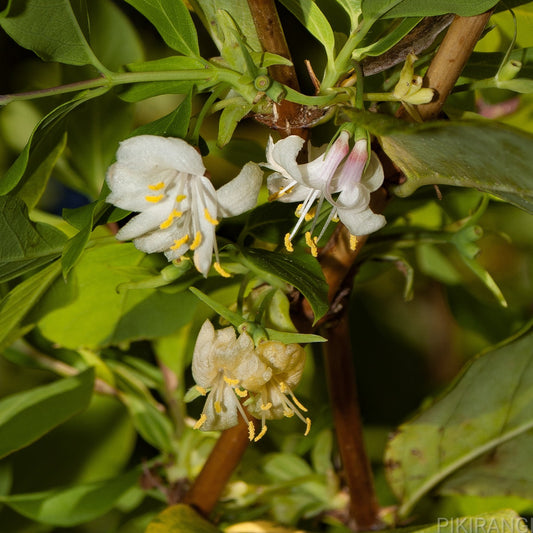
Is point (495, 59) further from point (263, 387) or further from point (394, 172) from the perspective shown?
point (263, 387)

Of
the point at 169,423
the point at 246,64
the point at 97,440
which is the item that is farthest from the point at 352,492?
the point at 246,64

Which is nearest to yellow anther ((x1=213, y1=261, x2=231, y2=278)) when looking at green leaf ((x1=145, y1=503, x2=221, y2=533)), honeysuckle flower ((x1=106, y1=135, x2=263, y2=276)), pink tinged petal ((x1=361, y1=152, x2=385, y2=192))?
honeysuckle flower ((x1=106, y1=135, x2=263, y2=276))

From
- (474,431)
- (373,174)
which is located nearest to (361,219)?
(373,174)

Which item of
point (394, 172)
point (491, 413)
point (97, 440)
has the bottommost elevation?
point (97, 440)

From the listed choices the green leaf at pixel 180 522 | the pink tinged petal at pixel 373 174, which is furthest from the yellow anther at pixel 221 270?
the green leaf at pixel 180 522

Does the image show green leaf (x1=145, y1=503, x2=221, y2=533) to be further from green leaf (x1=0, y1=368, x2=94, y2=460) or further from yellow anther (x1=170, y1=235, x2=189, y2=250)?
yellow anther (x1=170, y1=235, x2=189, y2=250)

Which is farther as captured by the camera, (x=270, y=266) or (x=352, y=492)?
(x=352, y=492)
